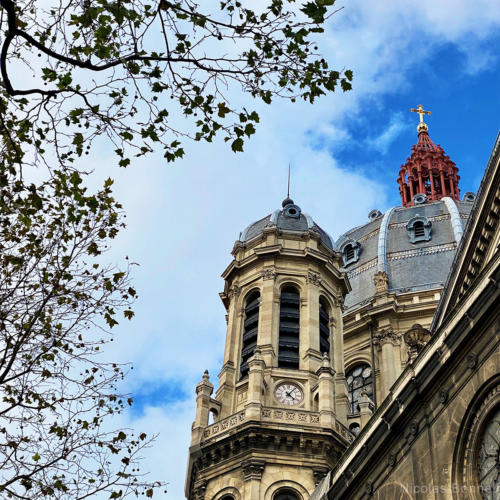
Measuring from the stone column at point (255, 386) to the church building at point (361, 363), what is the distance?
3.4 inches

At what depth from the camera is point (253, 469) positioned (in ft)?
118

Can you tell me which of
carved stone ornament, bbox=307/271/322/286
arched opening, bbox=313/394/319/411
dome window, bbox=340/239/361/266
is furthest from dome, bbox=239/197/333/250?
dome window, bbox=340/239/361/266

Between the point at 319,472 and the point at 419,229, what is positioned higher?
the point at 419,229

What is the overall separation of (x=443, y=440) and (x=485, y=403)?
1556 millimetres

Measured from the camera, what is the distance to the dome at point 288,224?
158 ft

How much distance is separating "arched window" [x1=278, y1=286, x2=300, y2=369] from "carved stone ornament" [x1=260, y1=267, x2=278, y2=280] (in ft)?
2.91

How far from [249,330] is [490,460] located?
84.3 ft

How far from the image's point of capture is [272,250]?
45.6m

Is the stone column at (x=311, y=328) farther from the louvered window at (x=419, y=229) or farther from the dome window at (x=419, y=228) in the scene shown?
the louvered window at (x=419, y=229)

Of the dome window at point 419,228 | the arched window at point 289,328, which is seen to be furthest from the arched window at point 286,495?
the dome window at point 419,228

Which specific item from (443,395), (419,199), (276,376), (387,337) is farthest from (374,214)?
(443,395)

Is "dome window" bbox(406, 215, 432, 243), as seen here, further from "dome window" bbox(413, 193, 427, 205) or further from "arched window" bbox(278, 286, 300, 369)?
"arched window" bbox(278, 286, 300, 369)

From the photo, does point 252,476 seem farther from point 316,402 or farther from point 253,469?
point 316,402

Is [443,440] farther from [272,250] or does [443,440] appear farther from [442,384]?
[272,250]
